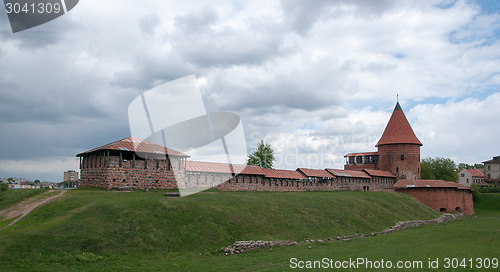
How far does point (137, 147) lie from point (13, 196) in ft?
27.8

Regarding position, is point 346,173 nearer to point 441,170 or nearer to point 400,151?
point 400,151

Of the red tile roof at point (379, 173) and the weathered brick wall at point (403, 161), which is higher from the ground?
the weathered brick wall at point (403, 161)

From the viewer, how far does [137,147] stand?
25.8 metres

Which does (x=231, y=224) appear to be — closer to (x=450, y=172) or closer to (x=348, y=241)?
(x=348, y=241)

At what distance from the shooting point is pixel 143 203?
62.2ft

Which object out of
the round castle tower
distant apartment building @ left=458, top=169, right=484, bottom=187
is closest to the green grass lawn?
the round castle tower

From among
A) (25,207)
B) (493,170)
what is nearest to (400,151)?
(493,170)

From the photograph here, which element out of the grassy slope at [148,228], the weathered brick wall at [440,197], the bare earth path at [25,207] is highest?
the bare earth path at [25,207]

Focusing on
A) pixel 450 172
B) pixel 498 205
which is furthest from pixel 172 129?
pixel 450 172

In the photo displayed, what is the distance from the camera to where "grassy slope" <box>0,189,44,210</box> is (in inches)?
719

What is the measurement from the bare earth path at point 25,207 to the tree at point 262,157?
33133 millimetres

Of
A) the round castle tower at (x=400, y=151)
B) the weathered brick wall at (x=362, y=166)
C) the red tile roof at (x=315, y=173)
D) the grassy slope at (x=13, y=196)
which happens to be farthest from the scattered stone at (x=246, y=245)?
the weathered brick wall at (x=362, y=166)

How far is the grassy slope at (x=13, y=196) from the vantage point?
18.3 meters

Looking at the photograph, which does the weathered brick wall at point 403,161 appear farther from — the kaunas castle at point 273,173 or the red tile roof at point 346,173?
the red tile roof at point 346,173
